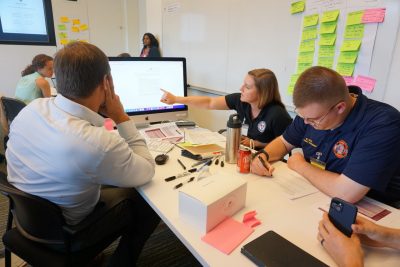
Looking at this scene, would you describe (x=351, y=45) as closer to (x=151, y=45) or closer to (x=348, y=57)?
(x=348, y=57)

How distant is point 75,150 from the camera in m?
0.91

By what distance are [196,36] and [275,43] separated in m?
1.18

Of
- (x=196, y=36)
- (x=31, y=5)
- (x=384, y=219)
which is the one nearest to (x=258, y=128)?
(x=384, y=219)

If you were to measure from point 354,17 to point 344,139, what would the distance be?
3.21 ft

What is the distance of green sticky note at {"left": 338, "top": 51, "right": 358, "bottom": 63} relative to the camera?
67.8 inches

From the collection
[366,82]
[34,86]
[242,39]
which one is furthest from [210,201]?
[34,86]

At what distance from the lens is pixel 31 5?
4184 mm

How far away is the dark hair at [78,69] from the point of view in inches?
39.7

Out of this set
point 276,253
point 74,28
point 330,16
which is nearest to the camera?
point 276,253

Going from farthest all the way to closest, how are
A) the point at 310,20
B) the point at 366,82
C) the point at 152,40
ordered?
the point at 152,40 < the point at 310,20 < the point at 366,82

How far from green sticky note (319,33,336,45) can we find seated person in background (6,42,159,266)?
4.88 feet

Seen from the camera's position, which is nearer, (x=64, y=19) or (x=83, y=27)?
(x=64, y=19)

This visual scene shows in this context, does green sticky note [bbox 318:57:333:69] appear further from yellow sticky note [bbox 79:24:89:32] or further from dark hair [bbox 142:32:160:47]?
yellow sticky note [bbox 79:24:89:32]

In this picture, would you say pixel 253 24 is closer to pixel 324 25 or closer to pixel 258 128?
pixel 324 25
